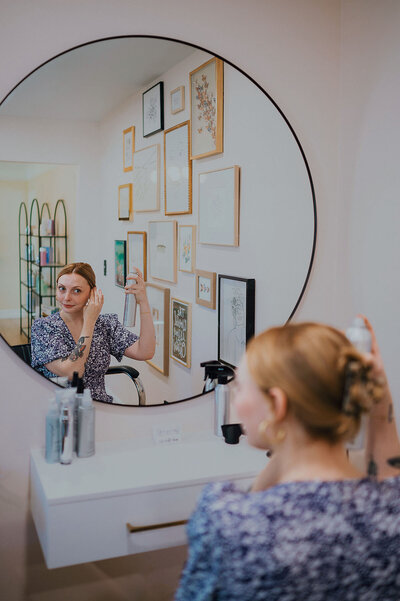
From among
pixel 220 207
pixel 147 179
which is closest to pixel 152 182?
pixel 147 179

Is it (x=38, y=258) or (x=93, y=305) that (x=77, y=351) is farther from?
(x=38, y=258)

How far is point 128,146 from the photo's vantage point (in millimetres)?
1667

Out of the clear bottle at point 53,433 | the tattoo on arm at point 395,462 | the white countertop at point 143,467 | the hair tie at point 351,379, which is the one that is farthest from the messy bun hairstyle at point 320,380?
the clear bottle at point 53,433

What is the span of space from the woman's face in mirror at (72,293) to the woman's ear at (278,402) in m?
0.85

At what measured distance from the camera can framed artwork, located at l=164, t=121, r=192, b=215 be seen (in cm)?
171

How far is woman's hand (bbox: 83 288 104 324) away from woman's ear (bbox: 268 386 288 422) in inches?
32.6

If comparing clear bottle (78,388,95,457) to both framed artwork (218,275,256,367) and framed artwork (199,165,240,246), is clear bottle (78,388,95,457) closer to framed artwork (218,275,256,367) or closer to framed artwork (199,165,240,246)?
framed artwork (218,275,256,367)

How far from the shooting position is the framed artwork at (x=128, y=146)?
5.46 ft

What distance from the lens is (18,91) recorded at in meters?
1.55

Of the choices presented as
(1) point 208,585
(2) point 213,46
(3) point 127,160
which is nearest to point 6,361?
(3) point 127,160

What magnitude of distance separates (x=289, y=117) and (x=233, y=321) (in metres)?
0.67

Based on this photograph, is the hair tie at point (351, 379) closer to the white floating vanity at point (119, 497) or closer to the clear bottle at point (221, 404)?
the white floating vanity at point (119, 497)

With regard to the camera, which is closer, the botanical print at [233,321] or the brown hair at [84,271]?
the brown hair at [84,271]

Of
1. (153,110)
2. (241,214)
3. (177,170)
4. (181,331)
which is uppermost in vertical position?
(153,110)
